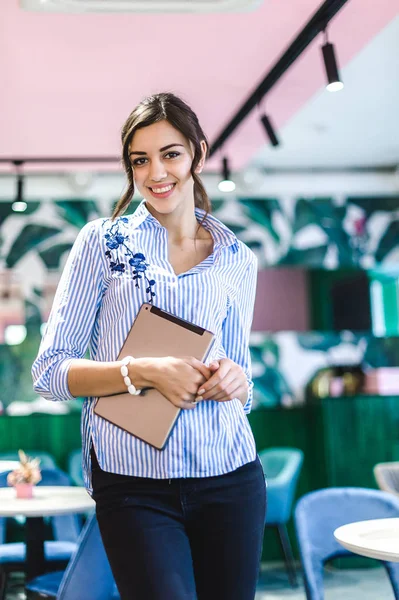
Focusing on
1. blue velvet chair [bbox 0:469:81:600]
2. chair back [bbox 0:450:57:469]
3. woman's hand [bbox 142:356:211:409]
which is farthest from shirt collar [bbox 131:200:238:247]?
chair back [bbox 0:450:57:469]

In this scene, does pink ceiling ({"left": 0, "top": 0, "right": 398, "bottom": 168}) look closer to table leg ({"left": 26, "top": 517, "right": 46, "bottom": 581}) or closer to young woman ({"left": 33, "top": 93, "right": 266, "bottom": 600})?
table leg ({"left": 26, "top": 517, "right": 46, "bottom": 581})

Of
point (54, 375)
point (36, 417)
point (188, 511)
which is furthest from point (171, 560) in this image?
point (36, 417)

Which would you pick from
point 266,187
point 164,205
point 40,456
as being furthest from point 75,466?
point 164,205

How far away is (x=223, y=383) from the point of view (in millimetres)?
1288

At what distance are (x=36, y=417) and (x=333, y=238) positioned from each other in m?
3.09

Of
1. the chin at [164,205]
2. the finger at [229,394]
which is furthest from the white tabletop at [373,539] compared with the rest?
the chin at [164,205]

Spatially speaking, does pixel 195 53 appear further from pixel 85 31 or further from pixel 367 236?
pixel 367 236

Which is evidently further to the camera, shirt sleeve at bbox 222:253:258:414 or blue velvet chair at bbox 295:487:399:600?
blue velvet chair at bbox 295:487:399:600

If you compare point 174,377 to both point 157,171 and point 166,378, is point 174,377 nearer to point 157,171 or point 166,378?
point 166,378

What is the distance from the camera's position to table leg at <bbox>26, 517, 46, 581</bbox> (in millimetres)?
3059

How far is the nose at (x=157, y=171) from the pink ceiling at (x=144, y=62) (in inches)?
102

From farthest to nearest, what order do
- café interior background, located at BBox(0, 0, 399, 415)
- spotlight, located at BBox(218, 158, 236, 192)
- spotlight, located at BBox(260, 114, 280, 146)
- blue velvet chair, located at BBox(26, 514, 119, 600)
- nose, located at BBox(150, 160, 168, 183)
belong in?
spotlight, located at BBox(218, 158, 236, 192), spotlight, located at BBox(260, 114, 280, 146), café interior background, located at BBox(0, 0, 399, 415), blue velvet chair, located at BBox(26, 514, 119, 600), nose, located at BBox(150, 160, 168, 183)

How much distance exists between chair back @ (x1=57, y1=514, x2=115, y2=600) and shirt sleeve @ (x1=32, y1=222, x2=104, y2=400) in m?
1.23

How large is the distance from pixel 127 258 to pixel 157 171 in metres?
0.17
